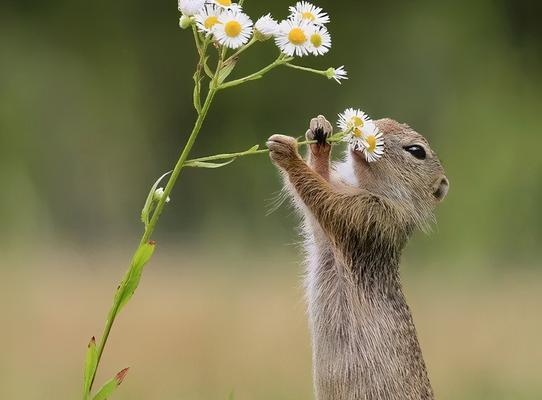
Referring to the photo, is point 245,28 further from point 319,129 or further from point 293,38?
point 319,129

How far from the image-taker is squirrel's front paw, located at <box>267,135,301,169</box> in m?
2.21

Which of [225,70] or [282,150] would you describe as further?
[282,150]

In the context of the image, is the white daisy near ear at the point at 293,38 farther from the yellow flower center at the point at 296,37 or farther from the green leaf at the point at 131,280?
the green leaf at the point at 131,280

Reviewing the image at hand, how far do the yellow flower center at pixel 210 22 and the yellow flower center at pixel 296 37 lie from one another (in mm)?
132

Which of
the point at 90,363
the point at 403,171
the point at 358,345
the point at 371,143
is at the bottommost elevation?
the point at 90,363

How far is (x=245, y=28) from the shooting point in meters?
1.53

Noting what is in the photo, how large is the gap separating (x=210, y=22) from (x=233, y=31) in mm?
58

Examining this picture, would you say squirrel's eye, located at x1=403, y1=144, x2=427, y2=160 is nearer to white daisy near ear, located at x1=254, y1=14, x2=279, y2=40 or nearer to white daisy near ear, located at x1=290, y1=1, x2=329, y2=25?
white daisy near ear, located at x1=290, y1=1, x2=329, y2=25

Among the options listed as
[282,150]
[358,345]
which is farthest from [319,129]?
[358,345]

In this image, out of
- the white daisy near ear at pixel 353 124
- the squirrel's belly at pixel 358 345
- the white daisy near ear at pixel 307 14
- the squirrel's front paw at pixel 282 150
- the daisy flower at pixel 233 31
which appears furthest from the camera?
the squirrel's belly at pixel 358 345

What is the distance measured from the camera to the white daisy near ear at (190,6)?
1.57m

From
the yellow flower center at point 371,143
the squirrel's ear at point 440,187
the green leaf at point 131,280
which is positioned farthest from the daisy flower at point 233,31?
the squirrel's ear at point 440,187

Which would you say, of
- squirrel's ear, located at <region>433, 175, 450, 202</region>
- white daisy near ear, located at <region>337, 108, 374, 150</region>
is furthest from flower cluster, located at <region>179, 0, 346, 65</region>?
squirrel's ear, located at <region>433, 175, 450, 202</region>

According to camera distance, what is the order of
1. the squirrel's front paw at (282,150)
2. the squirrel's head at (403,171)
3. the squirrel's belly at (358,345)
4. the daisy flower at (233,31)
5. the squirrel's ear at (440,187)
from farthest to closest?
1. the squirrel's ear at (440,187)
2. the squirrel's head at (403,171)
3. the squirrel's belly at (358,345)
4. the squirrel's front paw at (282,150)
5. the daisy flower at (233,31)
